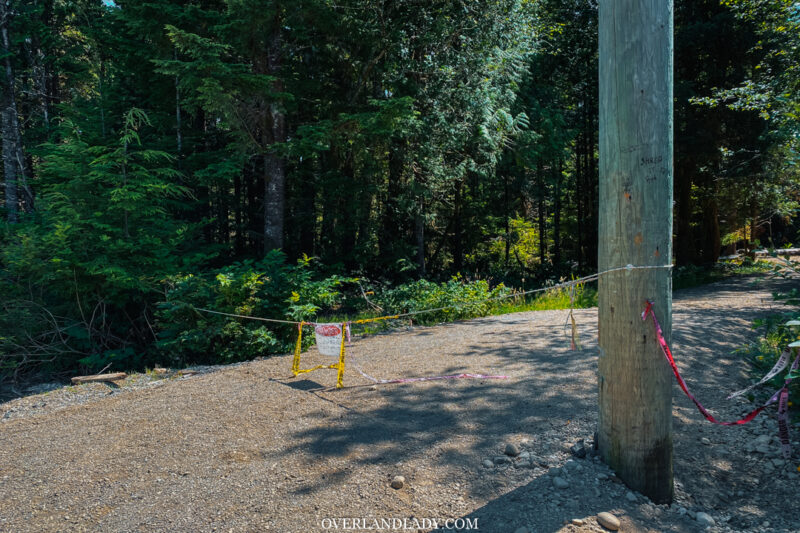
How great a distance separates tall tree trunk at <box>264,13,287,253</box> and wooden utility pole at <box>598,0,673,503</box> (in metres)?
9.50

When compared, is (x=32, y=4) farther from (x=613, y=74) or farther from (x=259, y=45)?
(x=613, y=74)

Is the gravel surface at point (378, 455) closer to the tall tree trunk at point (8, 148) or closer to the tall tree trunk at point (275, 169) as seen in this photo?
the tall tree trunk at point (275, 169)

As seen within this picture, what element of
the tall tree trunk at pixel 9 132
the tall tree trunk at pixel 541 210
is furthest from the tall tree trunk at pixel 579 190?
the tall tree trunk at pixel 9 132

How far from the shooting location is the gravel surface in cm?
293

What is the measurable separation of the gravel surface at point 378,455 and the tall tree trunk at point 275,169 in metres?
6.13

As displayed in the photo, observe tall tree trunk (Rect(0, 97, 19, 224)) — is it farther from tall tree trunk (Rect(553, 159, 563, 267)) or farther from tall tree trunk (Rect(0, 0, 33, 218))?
tall tree trunk (Rect(553, 159, 563, 267))

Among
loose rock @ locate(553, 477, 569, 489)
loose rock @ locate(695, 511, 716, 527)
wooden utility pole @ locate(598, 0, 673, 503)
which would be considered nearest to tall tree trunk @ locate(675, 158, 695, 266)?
wooden utility pole @ locate(598, 0, 673, 503)

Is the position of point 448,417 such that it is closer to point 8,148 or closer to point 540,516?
point 540,516

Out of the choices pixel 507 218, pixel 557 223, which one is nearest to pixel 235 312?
pixel 507 218

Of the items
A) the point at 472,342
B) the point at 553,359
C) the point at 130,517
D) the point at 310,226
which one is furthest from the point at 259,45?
the point at 130,517

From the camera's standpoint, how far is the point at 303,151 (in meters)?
11.3

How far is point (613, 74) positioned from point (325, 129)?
880cm

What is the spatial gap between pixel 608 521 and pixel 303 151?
10.2 metres

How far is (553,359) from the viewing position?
19.5 ft
